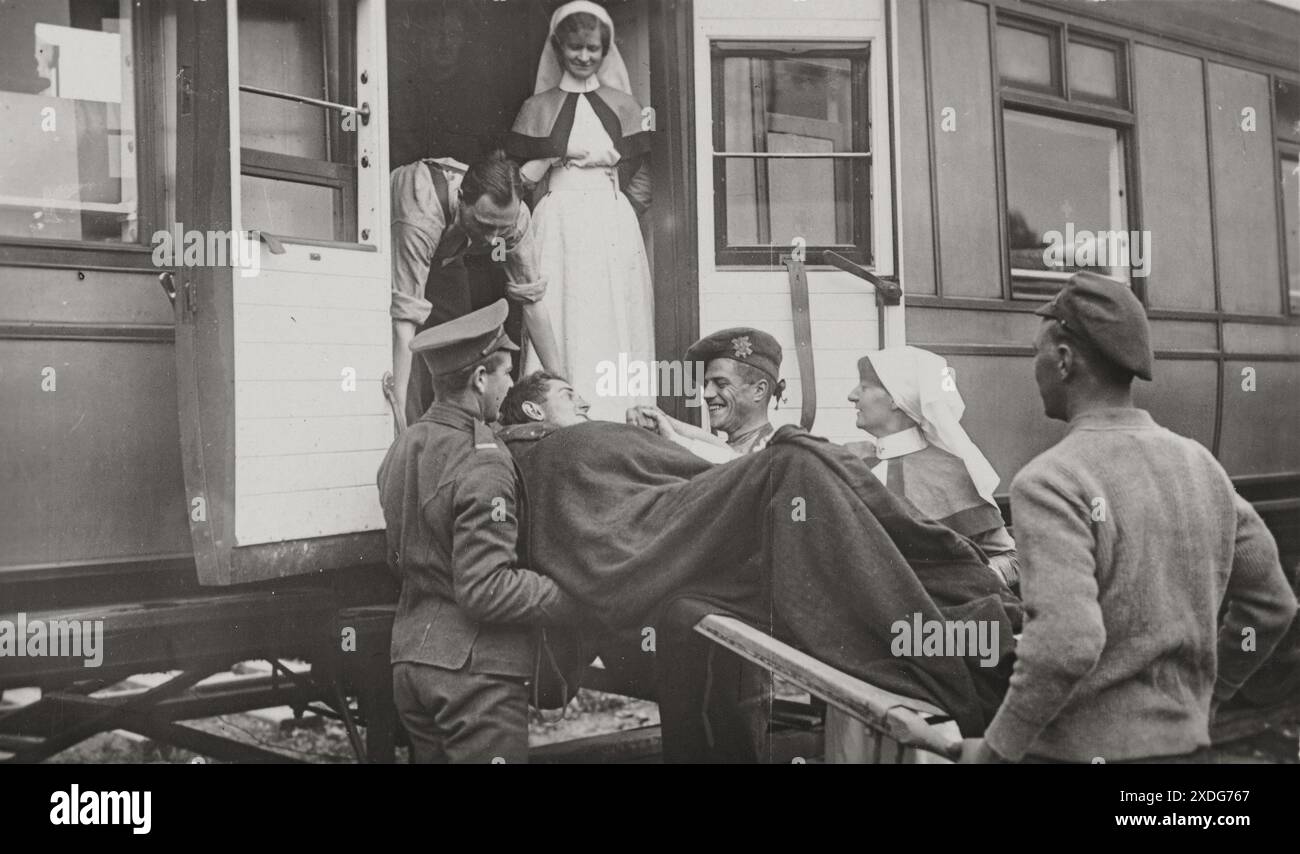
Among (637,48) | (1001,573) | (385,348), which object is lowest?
(1001,573)

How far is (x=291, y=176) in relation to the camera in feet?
11.0

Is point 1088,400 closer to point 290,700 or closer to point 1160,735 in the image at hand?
point 1160,735

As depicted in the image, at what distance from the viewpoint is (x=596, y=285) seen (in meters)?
3.86

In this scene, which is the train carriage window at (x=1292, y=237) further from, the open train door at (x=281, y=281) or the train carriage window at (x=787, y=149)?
the open train door at (x=281, y=281)

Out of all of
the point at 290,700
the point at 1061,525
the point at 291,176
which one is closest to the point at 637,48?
the point at 291,176

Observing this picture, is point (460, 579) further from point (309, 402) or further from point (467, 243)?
point (467, 243)

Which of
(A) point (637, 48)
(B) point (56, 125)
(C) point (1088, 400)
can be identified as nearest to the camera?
(C) point (1088, 400)

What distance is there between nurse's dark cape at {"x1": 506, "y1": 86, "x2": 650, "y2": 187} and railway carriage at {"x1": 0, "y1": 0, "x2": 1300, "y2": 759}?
4.2 inches

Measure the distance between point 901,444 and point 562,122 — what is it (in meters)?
1.55

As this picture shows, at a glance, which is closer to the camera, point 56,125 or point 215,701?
point 56,125

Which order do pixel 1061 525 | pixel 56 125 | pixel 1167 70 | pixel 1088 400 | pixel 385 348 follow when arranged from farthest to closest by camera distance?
pixel 1167 70 → pixel 385 348 → pixel 56 125 → pixel 1088 400 → pixel 1061 525

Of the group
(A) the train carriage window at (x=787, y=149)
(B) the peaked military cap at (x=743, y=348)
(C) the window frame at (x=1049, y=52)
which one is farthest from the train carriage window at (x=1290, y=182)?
(B) the peaked military cap at (x=743, y=348)

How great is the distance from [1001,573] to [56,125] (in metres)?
3.03

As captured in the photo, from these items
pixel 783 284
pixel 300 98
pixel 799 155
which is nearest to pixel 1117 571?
pixel 783 284
